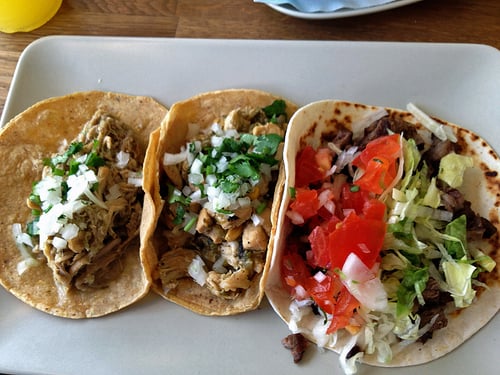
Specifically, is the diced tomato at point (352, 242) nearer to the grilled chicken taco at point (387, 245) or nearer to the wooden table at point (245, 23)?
the grilled chicken taco at point (387, 245)

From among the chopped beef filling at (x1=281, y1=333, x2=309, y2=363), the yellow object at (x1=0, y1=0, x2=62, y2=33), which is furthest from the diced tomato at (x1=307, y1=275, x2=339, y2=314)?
the yellow object at (x1=0, y1=0, x2=62, y2=33)

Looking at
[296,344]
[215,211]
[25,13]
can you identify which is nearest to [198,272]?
[215,211]

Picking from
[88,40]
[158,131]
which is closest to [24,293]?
[158,131]

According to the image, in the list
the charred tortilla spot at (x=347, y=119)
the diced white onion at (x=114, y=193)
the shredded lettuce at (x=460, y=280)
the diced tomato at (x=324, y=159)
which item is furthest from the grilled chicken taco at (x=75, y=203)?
the shredded lettuce at (x=460, y=280)

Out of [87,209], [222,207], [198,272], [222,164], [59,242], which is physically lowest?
[198,272]

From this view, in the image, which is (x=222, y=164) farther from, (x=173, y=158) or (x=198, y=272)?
(x=198, y=272)
